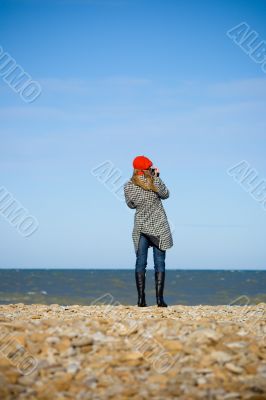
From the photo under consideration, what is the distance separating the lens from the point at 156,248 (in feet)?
30.4

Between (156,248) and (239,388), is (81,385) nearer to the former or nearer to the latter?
(239,388)

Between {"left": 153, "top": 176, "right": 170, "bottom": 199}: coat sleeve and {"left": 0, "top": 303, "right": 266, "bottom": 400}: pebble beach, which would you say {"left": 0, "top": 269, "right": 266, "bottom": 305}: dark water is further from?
{"left": 0, "top": 303, "right": 266, "bottom": 400}: pebble beach

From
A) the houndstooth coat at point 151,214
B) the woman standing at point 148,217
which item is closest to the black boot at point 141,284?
the woman standing at point 148,217

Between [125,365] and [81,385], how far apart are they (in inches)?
18.2

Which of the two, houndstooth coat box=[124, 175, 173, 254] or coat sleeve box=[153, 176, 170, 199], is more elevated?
coat sleeve box=[153, 176, 170, 199]

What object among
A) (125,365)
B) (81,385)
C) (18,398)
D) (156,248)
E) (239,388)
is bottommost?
(18,398)

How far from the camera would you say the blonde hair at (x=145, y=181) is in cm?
921

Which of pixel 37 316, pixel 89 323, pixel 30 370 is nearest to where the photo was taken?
pixel 30 370

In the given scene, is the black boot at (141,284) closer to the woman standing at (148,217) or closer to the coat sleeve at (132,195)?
the woman standing at (148,217)

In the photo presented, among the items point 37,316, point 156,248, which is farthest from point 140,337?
point 156,248

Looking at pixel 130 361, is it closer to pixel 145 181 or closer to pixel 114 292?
pixel 145 181

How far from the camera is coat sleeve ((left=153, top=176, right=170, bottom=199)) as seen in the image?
9.23 meters

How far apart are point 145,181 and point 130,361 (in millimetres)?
4830

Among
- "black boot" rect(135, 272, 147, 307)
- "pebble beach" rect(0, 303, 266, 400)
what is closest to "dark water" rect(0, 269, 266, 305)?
"black boot" rect(135, 272, 147, 307)
